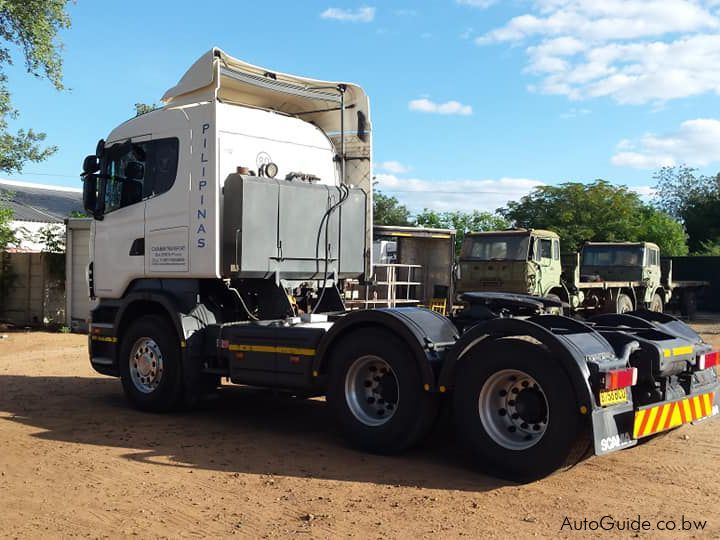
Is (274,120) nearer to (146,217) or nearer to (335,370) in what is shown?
(146,217)

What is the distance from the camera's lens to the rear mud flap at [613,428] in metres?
5.54

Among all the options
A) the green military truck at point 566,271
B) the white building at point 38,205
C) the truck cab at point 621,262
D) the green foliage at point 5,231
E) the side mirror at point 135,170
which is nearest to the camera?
the side mirror at point 135,170

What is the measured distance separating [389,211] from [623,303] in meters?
38.0

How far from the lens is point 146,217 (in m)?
8.92

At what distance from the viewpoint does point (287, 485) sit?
5.96 meters

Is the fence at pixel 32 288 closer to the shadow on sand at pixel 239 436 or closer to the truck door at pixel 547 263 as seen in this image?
the shadow on sand at pixel 239 436

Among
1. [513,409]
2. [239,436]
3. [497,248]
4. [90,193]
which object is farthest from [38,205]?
[513,409]

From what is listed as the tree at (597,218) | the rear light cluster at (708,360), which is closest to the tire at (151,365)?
the rear light cluster at (708,360)

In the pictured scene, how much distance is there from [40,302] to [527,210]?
2958 cm

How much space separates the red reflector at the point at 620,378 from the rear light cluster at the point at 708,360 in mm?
1117

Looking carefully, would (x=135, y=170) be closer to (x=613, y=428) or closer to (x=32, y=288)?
(x=613, y=428)

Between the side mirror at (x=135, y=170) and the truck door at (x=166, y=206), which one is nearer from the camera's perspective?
the truck door at (x=166, y=206)

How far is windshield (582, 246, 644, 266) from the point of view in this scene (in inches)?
931

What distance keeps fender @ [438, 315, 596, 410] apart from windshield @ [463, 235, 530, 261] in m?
12.9
